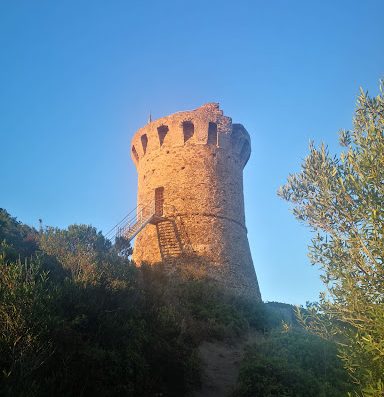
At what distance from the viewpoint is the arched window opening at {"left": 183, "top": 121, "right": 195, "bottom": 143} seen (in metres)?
18.0

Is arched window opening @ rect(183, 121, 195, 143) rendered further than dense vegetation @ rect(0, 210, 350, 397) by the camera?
Yes

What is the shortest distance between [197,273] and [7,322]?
918cm

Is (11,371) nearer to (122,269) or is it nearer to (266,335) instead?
(122,269)

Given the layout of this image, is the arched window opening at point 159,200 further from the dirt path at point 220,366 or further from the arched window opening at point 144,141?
the dirt path at point 220,366

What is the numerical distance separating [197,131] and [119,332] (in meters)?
10.8

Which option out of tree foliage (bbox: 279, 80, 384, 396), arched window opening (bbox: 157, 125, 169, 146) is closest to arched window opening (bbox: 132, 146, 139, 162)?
arched window opening (bbox: 157, 125, 169, 146)

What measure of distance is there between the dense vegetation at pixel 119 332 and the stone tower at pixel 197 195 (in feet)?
5.16

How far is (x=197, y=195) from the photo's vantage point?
55.6 feet

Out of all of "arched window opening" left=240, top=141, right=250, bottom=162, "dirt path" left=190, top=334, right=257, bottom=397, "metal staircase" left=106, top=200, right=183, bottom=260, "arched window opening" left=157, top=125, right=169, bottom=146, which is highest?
"arched window opening" left=157, top=125, right=169, bottom=146

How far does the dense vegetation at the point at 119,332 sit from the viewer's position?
6.80 meters

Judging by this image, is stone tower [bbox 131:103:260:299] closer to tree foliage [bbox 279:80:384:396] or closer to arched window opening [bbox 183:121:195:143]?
arched window opening [bbox 183:121:195:143]

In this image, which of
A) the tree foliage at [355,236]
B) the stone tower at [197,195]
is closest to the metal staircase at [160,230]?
the stone tower at [197,195]

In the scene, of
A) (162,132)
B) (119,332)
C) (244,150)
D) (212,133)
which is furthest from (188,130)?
(119,332)

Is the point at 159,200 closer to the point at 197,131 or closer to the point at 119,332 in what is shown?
the point at 197,131
